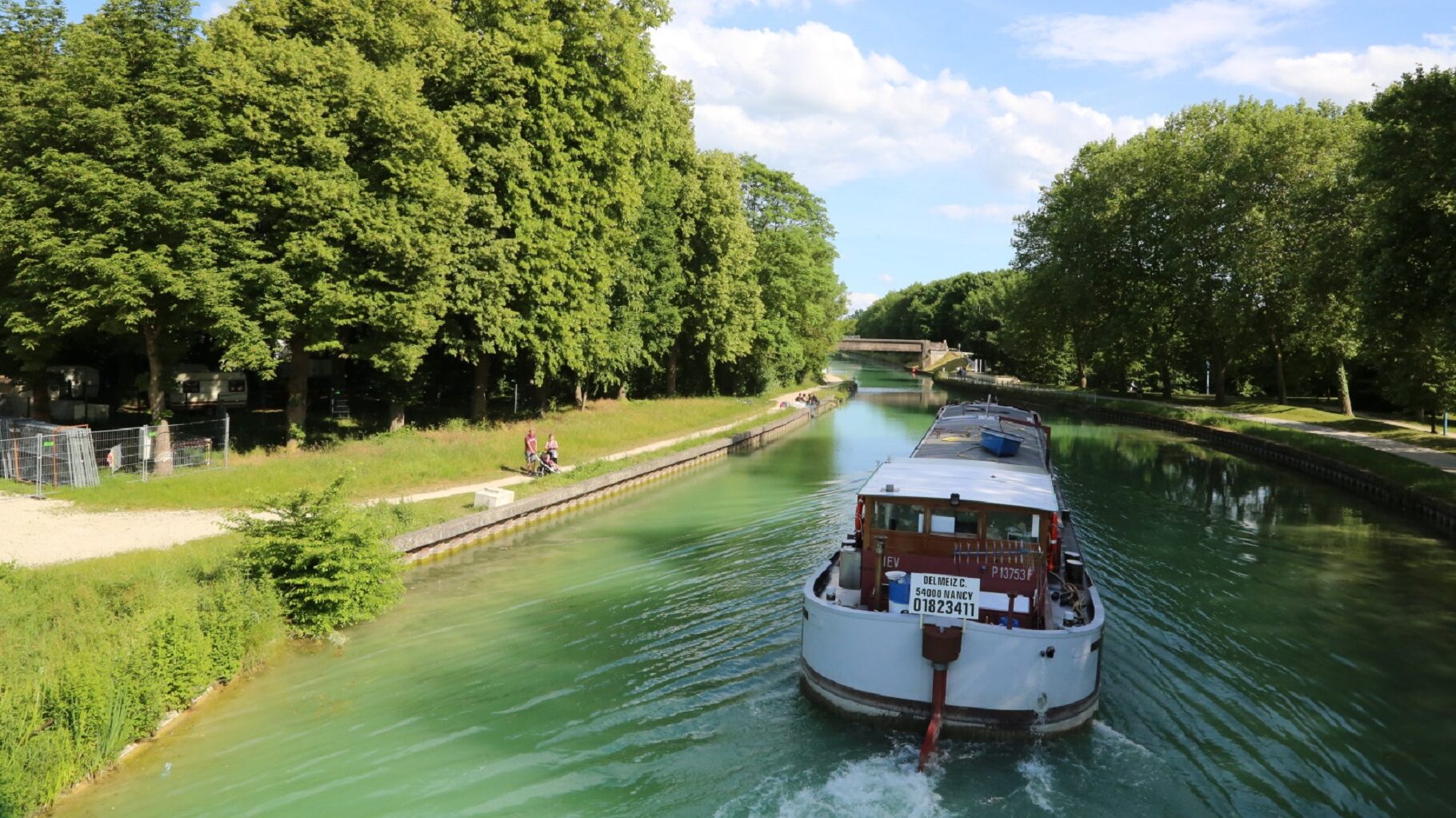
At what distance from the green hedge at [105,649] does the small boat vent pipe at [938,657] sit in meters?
9.70

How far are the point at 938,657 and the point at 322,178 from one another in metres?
A: 22.9

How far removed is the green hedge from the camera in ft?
30.4

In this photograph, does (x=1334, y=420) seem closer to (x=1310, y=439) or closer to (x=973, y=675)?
(x=1310, y=439)

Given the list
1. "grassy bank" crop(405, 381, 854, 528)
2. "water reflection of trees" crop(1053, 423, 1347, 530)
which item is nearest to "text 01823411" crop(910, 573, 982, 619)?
"grassy bank" crop(405, 381, 854, 528)

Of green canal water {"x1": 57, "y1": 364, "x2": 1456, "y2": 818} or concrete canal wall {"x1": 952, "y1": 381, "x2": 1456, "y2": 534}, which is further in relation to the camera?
concrete canal wall {"x1": 952, "y1": 381, "x2": 1456, "y2": 534}

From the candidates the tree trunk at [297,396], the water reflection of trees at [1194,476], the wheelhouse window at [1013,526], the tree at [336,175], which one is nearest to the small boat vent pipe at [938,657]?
the wheelhouse window at [1013,526]

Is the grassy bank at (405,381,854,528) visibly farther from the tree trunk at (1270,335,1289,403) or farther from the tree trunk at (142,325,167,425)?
the tree trunk at (1270,335,1289,403)

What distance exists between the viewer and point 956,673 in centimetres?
1095

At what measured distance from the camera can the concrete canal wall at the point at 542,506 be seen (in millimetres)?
19734

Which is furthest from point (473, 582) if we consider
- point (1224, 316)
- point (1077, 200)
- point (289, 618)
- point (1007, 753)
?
point (1077, 200)

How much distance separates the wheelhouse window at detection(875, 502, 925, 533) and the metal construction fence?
20.5 m

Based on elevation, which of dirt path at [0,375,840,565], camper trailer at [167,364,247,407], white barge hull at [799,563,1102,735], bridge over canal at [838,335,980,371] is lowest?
white barge hull at [799,563,1102,735]

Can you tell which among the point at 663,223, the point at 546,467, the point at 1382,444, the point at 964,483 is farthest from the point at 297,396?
the point at 1382,444

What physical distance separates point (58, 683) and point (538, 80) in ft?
89.3
